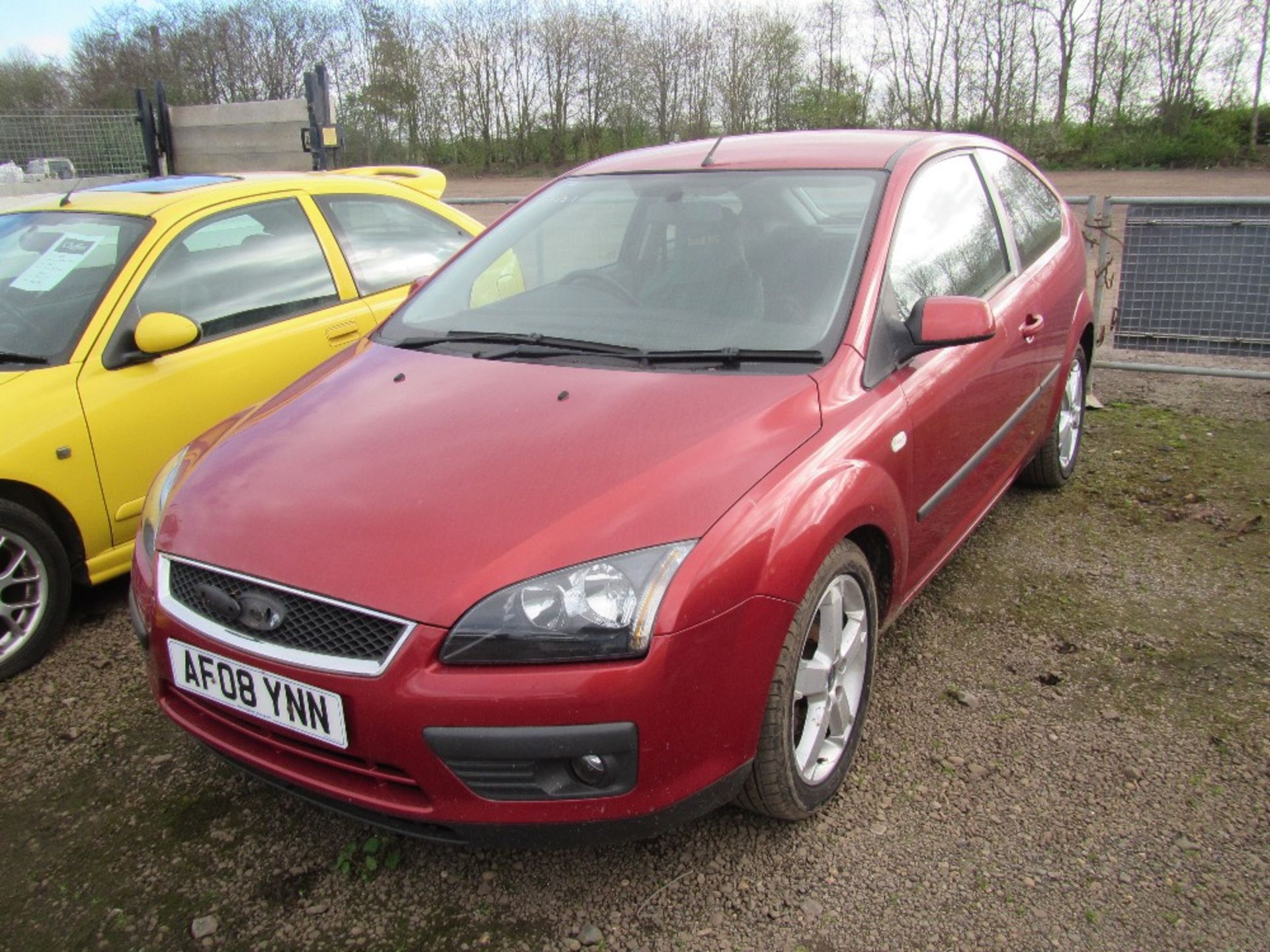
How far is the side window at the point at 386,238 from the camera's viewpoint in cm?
450

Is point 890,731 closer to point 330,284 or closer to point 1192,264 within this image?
point 330,284

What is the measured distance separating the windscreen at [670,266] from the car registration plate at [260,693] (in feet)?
4.08

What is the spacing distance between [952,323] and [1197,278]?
4.23 meters

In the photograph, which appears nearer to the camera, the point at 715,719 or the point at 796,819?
the point at 715,719

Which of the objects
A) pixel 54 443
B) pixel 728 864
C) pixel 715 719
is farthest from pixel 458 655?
pixel 54 443

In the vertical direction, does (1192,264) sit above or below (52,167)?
below

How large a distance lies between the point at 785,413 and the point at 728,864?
3.56 ft

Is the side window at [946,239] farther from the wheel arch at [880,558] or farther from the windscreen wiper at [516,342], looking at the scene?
the windscreen wiper at [516,342]

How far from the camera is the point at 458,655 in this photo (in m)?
1.90

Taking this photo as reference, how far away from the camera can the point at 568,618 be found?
192 cm

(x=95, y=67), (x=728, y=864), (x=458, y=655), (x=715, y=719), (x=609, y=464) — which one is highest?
(x=95, y=67)

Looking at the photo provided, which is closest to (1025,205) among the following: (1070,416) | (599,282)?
(1070,416)

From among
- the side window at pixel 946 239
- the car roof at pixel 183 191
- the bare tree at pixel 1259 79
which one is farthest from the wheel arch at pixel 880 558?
the bare tree at pixel 1259 79

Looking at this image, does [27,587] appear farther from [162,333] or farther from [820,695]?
[820,695]
